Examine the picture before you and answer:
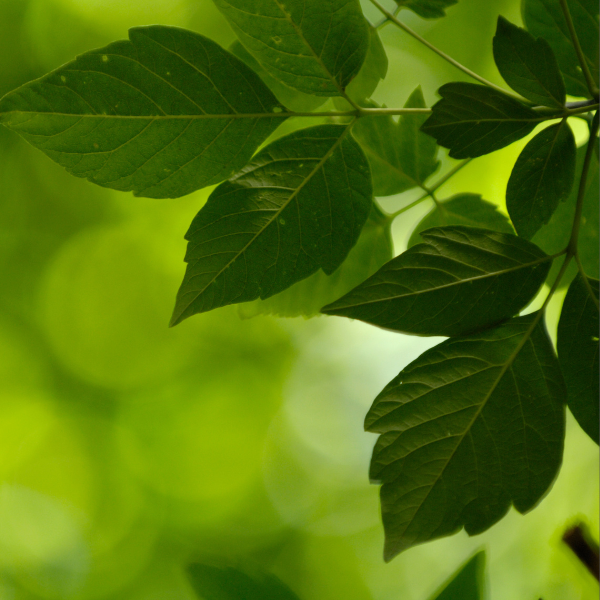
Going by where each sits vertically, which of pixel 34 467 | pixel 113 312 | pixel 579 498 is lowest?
pixel 579 498

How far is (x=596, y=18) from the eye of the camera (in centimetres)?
24

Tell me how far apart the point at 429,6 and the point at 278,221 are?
0.55ft

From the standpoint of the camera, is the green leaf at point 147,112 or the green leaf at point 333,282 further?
the green leaf at point 333,282

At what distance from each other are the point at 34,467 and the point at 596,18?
33.7 inches

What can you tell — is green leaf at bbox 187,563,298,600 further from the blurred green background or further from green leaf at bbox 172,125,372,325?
the blurred green background

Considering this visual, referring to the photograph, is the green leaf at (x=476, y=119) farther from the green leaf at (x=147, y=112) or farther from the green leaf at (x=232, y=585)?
the green leaf at (x=232, y=585)

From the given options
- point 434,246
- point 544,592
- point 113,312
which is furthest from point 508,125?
point 113,312

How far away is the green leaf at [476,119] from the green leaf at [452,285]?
1.4 inches

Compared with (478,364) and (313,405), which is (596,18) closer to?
(478,364)

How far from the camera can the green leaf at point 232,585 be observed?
214 mm

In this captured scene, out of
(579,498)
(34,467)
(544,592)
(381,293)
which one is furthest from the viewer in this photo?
(34,467)

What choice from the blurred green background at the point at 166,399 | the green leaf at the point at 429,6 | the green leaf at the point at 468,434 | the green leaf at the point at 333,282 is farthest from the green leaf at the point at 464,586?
the blurred green background at the point at 166,399

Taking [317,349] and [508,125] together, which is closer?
[508,125]

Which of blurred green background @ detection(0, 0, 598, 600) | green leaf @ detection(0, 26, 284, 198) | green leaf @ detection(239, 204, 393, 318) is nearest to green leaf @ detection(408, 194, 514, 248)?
green leaf @ detection(239, 204, 393, 318)
